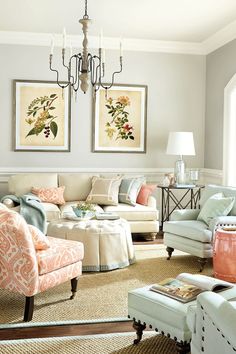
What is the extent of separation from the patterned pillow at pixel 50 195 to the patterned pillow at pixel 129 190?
2.73ft

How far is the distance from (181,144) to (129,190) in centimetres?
99

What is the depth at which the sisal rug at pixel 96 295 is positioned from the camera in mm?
3637

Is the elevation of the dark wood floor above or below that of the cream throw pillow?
below

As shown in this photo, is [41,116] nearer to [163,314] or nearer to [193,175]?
[193,175]

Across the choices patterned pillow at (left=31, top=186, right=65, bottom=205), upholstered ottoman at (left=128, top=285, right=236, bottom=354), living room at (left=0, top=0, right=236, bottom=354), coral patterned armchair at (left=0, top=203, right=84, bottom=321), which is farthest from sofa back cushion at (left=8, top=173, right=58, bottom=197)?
upholstered ottoman at (left=128, top=285, right=236, bottom=354)

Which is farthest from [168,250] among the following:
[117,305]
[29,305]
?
[29,305]

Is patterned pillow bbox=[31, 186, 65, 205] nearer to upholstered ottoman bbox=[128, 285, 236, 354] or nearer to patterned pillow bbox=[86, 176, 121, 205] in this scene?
patterned pillow bbox=[86, 176, 121, 205]

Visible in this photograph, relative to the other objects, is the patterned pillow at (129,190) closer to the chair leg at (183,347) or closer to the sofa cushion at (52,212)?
the sofa cushion at (52,212)

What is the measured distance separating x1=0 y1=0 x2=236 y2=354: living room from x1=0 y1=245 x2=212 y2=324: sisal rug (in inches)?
42.6

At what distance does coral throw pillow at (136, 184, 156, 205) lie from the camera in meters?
6.80

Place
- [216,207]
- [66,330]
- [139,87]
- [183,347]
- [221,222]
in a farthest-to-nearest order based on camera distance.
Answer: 1. [139,87]
2. [216,207]
3. [221,222]
4. [66,330]
5. [183,347]

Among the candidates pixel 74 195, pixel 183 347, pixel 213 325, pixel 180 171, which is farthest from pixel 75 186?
pixel 213 325

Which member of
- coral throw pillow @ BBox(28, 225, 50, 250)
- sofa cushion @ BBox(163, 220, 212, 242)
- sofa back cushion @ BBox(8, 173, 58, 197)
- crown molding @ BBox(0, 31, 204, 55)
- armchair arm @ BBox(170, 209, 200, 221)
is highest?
crown molding @ BBox(0, 31, 204, 55)

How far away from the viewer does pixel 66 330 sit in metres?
3.36
